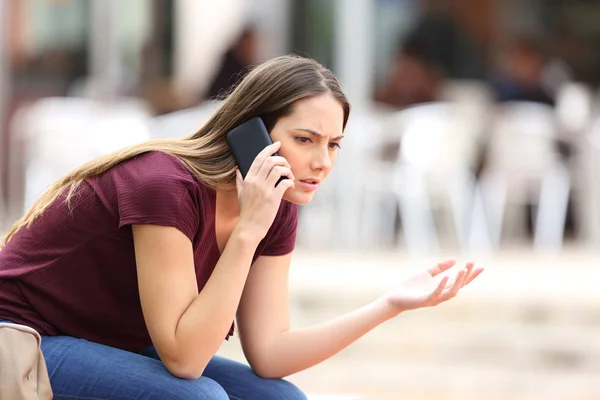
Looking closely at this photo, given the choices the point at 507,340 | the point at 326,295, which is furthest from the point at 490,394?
the point at 326,295

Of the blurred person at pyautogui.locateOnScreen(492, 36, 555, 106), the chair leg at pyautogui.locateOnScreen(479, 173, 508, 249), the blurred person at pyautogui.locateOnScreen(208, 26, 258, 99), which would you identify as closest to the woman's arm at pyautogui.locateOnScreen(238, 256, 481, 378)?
the blurred person at pyautogui.locateOnScreen(208, 26, 258, 99)

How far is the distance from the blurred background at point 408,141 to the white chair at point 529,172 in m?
0.01

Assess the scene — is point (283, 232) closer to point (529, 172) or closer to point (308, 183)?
Result: point (308, 183)

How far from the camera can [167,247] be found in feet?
7.92

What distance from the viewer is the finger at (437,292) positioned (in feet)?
8.32

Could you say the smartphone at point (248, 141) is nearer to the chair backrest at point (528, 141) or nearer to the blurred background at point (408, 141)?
the blurred background at point (408, 141)

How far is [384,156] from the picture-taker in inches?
312

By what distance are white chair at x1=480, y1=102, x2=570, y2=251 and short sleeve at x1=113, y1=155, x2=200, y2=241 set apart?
18.0ft

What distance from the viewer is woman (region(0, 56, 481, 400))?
2422mm

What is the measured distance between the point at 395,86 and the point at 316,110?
6131 millimetres

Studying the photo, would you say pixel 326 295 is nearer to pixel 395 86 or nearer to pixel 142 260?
pixel 395 86

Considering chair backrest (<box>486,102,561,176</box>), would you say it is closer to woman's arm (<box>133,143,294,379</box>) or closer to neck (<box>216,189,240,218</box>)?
neck (<box>216,189,240,218</box>)

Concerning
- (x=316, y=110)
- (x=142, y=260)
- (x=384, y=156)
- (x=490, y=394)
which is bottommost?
(x=490, y=394)

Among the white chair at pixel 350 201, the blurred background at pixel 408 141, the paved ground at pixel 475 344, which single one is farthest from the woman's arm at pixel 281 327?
the white chair at pixel 350 201
